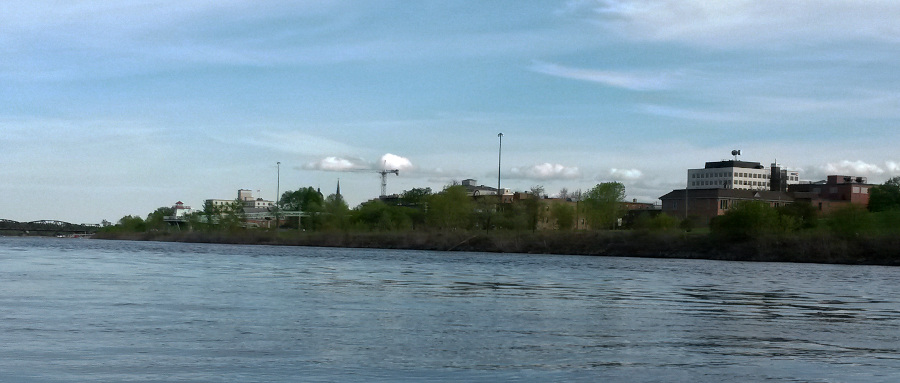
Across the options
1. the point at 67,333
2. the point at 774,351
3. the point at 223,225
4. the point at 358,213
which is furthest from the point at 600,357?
the point at 223,225

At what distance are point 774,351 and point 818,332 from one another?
14.9ft

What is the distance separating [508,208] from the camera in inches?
5714

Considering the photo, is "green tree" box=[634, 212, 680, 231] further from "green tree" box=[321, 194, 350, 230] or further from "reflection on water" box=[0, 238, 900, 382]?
"reflection on water" box=[0, 238, 900, 382]

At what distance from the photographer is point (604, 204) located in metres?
151

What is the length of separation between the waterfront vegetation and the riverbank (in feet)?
0.38

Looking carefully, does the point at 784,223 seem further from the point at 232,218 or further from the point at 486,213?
the point at 232,218

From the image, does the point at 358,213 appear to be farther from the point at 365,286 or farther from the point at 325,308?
the point at 325,308

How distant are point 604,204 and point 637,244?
37.6 m

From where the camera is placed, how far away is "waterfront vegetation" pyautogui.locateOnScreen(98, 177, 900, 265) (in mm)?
102000

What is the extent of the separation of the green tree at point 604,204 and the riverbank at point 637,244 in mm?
27059

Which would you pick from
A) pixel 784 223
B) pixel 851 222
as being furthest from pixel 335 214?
pixel 851 222

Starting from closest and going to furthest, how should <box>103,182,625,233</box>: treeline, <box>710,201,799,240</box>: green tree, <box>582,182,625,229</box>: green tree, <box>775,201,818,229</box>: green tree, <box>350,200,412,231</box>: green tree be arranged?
<box>710,201,799,240</box>: green tree < <box>775,201,818,229</box>: green tree < <box>103,182,625,233</box>: treeline < <box>582,182,625,229</box>: green tree < <box>350,200,412,231</box>: green tree

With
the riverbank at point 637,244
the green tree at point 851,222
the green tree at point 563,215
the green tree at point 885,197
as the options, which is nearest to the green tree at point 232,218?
the riverbank at point 637,244

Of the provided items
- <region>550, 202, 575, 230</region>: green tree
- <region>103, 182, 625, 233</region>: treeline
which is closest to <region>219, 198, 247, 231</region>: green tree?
<region>103, 182, 625, 233</region>: treeline
